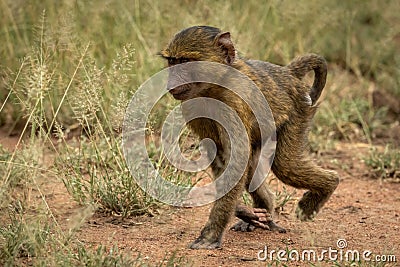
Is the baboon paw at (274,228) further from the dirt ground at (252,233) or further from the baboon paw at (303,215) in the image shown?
the baboon paw at (303,215)

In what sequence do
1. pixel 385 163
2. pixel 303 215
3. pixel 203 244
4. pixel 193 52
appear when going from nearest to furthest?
pixel 203 244 → pixel 193 52 → pixel 303 215 → pixel 385 163

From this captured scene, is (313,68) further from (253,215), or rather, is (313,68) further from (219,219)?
(219,219)

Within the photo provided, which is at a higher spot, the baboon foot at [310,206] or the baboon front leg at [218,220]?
the baboon front leg at [218,220]

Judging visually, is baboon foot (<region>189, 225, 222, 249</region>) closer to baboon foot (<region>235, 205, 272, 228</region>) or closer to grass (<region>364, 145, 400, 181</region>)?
baboon foot (<region>235, 205, 272, 228</region>)

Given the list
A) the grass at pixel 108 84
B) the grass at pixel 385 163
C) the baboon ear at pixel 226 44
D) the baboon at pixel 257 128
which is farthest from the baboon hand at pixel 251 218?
the grass at pixel 385 163

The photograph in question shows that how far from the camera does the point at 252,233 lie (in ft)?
16.7

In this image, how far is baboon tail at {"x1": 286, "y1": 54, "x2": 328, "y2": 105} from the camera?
5.33 meters

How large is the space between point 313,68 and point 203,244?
154 cm

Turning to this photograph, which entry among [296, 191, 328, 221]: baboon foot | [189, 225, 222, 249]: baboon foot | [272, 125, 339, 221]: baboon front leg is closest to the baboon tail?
[272, 125, 339, 221]: baboon front leg

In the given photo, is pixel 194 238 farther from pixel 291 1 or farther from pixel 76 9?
pixel 291 1

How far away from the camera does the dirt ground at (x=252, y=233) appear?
4434 mm

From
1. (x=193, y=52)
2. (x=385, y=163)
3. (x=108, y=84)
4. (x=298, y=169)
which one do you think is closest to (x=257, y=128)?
(x=298, y=169)

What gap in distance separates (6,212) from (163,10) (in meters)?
3.09

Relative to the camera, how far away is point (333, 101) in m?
7.86
